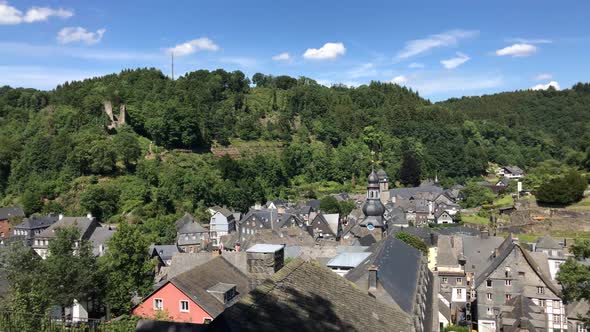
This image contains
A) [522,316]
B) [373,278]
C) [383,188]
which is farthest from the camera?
[383,188]

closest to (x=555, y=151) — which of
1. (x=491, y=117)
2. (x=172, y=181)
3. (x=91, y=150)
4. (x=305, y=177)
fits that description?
(x=491, y=117)

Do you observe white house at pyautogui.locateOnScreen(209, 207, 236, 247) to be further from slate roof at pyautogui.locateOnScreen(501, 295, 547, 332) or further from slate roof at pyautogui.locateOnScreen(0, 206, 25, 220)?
slate roof at pyautogui.locateOnScreen(501, 295, 547, 332)

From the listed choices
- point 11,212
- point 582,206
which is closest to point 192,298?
point 582,206

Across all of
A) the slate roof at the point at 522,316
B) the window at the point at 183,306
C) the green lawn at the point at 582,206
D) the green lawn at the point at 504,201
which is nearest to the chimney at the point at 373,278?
the window at the point at 183,306

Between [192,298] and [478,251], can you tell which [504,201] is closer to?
[478,251]

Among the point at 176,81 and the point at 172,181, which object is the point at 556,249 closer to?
the point at 172,181

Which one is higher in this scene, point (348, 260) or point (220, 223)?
point (348, 260)
